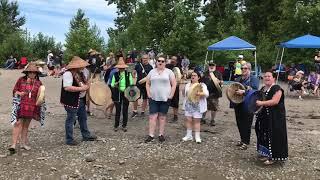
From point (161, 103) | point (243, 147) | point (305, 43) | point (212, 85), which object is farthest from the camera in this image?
point (305, 43)

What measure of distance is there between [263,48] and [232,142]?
23754mm

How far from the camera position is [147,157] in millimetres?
8836

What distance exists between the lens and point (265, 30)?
4044cm

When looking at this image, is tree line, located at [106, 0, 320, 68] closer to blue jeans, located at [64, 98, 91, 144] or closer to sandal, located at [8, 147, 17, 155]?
blue jeans, located at [64, 98, 91, 144]

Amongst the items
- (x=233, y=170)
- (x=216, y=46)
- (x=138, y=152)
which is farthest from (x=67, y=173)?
(x=216, y=46)

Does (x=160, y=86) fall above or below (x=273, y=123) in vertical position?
above

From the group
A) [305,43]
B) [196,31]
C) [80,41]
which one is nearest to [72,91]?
[305,43]

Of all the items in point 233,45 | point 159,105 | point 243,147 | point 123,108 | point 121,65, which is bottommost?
point 243,147

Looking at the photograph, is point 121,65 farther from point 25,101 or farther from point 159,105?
point 25,101

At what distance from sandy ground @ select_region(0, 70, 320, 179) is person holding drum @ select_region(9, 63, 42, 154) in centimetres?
38

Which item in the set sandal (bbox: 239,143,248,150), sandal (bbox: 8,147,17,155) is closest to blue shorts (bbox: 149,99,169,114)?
sandal (bbox: 239,143,248,150)

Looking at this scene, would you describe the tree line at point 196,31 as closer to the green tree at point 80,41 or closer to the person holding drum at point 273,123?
the green tree at point 80,41

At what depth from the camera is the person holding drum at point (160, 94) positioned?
9.93 metres

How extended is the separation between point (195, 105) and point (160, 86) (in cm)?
78
